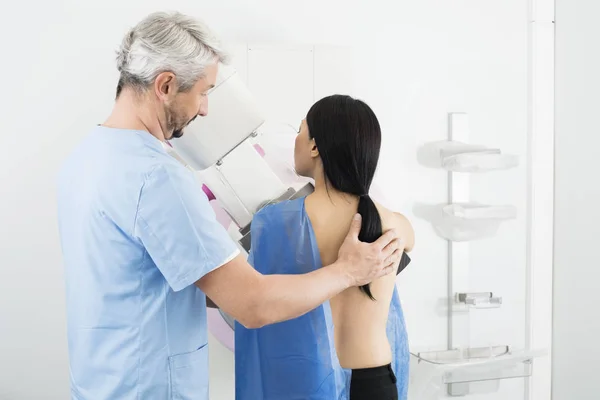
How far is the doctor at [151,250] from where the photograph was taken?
1060 mm

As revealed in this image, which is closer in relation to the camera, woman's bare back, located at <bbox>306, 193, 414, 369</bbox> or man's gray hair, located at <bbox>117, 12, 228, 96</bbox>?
man's gray hair, located at <bbox>117, 12, 228, 96</bbox>

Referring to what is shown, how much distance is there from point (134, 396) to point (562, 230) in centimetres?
172

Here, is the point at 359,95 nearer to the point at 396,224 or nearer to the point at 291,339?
the point at 396,224

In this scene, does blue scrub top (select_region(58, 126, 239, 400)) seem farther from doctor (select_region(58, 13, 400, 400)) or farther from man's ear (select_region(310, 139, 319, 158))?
man's ear (select_region(310, 139, 319, 158))

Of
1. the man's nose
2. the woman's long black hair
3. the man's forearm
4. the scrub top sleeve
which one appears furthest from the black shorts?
the man's nose

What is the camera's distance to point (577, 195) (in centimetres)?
221

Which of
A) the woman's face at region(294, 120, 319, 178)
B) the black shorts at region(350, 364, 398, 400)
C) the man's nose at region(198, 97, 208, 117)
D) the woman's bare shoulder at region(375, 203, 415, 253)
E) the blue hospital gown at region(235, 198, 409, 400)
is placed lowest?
the black shorts at region(350, 364, 398, 400)

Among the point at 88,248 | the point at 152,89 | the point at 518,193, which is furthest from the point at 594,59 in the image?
the point at 88,248

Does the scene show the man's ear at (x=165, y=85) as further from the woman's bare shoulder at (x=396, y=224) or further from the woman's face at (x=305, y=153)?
the woman's bare shoulder at (x=396, y=224)

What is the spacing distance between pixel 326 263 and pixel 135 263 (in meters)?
0.46

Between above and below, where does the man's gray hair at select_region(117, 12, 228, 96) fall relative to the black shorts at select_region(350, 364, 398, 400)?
above

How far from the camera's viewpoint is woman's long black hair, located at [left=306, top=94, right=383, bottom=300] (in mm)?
1336

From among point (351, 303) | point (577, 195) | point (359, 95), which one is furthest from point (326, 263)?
point (577, 195)

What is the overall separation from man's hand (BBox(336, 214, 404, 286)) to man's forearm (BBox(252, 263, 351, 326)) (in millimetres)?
27
